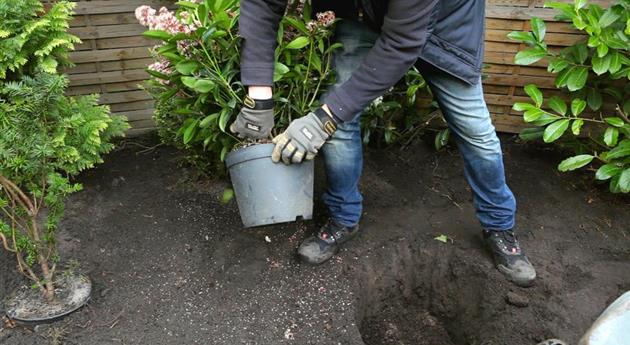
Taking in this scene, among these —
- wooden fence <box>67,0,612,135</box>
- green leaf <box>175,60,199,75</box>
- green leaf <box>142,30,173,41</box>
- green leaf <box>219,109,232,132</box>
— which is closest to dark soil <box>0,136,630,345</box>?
wooden fence <box>67,0,612,135</box>

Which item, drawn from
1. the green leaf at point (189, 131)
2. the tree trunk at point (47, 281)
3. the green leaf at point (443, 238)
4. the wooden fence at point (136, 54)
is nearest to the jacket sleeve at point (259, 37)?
the green leaf at point (189, 131)

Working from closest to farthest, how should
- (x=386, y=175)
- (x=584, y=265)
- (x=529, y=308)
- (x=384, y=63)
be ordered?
1. (x=384, y=63)
2. (x=529, y=308)
3. (x=584, y=265)
4. (x=386, y=175)

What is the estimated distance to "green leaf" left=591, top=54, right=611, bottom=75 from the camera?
2.80 metres

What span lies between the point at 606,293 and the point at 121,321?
2.08 meters

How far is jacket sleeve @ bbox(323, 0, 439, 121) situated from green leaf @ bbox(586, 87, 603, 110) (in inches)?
58.2

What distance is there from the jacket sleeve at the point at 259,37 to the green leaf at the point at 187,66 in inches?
11.2

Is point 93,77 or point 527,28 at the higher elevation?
point 527,28

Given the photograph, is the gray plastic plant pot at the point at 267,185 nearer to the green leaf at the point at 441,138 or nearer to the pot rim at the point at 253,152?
the pot rim at the point at 253,152

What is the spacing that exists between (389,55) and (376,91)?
5.8 inches

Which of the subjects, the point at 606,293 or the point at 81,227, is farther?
the point at 81,227

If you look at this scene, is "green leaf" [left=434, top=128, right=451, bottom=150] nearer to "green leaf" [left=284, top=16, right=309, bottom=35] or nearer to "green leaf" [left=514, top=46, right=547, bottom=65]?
"green leaf" [left=514, top=46, right=547, bottom=65]

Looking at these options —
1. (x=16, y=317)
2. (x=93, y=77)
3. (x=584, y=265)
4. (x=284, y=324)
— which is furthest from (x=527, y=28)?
(x=16, y=317)

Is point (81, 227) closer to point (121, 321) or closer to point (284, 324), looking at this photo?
point (121, 321)

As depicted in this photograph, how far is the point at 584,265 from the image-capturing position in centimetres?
271
